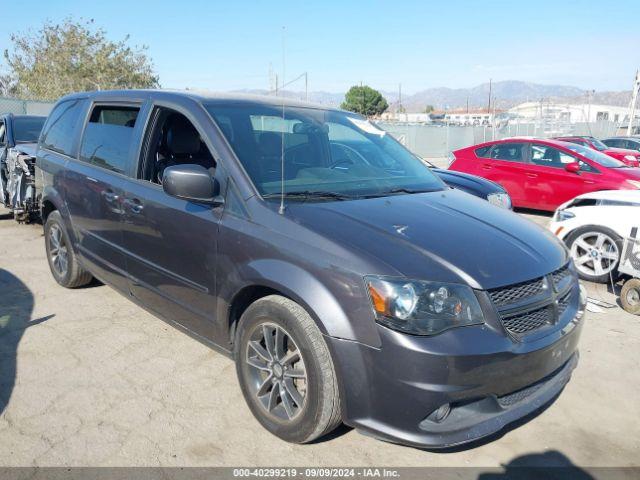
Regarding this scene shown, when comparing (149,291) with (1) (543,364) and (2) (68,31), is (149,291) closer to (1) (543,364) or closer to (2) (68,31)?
(1) (543,364)

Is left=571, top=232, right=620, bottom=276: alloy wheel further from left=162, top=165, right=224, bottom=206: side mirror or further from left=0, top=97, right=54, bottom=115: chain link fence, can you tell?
left=0, top=97, right=54, bottom=115: chain link fence

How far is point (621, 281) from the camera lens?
596 centimetres

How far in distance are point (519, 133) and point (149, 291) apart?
32867 mm

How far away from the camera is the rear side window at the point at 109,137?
3822 mm

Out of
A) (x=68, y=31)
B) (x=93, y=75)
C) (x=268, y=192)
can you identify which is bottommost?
(x=268, y=192)

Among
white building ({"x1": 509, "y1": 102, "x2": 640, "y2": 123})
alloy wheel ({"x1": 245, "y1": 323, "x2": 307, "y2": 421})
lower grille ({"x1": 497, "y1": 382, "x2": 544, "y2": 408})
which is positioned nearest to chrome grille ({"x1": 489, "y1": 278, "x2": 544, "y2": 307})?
lower grille ({"x1": 497, "y1": 382, "x2": 544, "y2": 408})

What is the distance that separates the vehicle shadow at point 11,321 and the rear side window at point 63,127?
1427 millimetres

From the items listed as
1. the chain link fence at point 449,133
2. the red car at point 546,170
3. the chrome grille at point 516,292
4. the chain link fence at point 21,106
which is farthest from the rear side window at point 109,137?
the chain link fence at point 449,133

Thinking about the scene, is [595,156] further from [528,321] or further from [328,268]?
[328,268]

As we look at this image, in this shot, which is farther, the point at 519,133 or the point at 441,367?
the point at 519,133

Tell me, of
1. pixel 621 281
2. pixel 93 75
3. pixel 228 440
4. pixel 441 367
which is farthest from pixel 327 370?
pixel 93 75

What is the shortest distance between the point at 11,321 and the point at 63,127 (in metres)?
1.85

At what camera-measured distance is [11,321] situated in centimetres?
432

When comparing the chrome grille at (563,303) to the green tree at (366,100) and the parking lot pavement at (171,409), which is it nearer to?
the parking lot pavement at (171,409)
